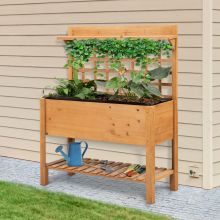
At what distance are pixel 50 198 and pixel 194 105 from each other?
4.71 feet

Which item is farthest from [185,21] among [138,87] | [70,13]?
[70,13]

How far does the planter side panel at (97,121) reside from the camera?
5.19m

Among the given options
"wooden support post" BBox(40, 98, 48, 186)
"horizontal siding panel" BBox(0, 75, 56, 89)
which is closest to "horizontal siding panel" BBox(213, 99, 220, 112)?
"wooden support post" BBox(40, 98, 48, 186)

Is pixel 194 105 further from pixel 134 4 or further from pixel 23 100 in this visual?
pixel 23 100

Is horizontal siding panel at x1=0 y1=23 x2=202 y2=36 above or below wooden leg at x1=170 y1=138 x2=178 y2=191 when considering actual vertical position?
above

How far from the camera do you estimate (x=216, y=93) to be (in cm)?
543

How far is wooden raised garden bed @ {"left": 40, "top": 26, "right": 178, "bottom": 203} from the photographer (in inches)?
203

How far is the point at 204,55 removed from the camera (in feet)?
17.5

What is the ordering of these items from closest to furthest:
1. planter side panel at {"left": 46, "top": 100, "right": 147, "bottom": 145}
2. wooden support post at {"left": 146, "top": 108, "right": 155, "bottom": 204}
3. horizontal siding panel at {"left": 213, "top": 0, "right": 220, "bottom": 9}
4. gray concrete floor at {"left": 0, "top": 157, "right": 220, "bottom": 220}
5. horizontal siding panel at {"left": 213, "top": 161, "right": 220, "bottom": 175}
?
gray concrete floor at {"left": 0, "top": 157, "right": 220, "bottom": 220}, wooden support post at {"left": 146, "top": 108, "right": 155, "bottom": 204}, planter side panel at {"left": 46, "top": 100, "right": 147, "bottom": 145}, horizontal siding panel at {"left": 213, "top": 0, "right": 220, "bottom": 9}, horizontal siding panel at {"left": 213, "top": 161, "right": 220, "bottom": 175}

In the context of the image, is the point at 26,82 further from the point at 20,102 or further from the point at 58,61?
the point at 58,61

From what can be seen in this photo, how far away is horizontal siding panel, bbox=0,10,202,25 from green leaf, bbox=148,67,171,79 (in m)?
0.45

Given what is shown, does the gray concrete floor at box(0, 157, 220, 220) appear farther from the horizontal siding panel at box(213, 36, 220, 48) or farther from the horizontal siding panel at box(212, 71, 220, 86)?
the horizontal siding panel at box(213, 36, 220, 48)

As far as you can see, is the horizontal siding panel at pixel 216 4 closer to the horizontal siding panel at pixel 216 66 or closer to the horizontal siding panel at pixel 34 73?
the horizontal siding panel at pixel 216 66

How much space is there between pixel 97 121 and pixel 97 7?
1.14 metres
